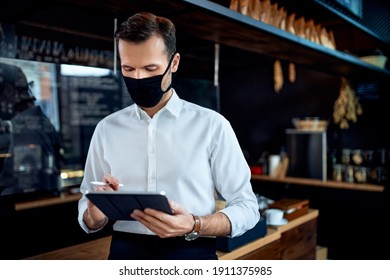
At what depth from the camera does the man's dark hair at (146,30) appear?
105 centimetres

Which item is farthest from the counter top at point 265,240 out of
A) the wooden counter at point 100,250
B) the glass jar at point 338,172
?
the glass jar at point 338,172

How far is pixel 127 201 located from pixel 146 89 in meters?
0.35

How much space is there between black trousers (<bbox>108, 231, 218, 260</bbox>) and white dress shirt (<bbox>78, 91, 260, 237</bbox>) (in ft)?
0.11

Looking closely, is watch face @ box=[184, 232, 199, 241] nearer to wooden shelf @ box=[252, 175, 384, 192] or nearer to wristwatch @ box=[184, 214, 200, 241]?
wristwatch @ box=[184, 214, 200, 241]

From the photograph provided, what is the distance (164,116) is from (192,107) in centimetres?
9

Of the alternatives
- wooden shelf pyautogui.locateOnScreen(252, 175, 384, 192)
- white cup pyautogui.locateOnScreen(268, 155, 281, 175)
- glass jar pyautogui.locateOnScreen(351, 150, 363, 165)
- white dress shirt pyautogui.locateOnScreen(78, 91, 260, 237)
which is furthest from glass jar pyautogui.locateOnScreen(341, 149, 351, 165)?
white dress shirt pyautogui.locateOnScreen(78, 91, 260, 237)

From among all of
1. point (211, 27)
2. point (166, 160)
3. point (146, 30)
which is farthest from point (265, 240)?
point (146, 30)

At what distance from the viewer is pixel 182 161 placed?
44.9 inches

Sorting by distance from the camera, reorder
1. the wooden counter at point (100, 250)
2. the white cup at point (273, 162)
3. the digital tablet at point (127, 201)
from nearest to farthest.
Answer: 1. the digital tablet at point (127, 201)
2. the wooden counter at point (100, 250)
3. the white cup at point (273, 162)

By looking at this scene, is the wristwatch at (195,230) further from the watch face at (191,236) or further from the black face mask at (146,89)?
the black face mask at (146,89)

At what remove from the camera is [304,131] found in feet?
11.0

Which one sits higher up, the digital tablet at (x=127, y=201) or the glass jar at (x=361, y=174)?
the digital tablet at (x=127, y=201)

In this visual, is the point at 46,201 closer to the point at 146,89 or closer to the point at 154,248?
the point at 154,248
